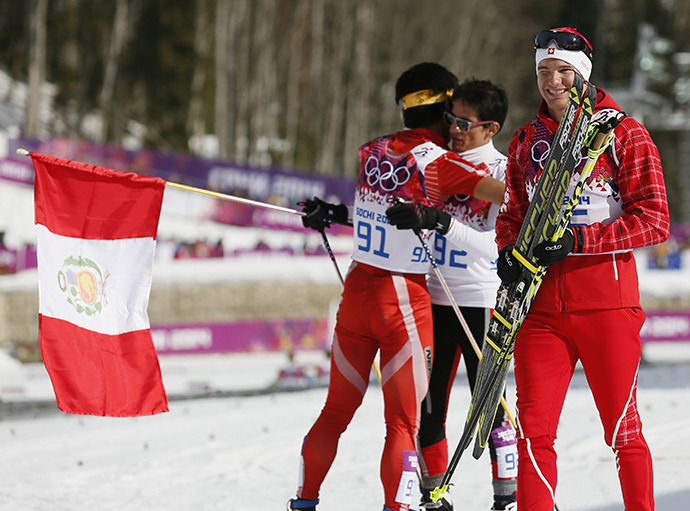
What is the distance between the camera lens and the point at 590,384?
3031mm

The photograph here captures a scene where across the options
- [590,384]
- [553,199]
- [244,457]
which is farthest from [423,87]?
[244,457]

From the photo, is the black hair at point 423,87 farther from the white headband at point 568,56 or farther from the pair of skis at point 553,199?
the pair of skis at point 553,199

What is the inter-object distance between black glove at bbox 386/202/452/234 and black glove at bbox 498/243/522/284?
0.45 m

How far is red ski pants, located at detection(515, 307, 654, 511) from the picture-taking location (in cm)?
297

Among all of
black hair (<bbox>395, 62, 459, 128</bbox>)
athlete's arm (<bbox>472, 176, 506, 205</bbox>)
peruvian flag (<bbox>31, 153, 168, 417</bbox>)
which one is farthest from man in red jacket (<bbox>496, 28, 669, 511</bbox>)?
peruvian flag (<bbox>31, 153, 168, 417</bbox>)

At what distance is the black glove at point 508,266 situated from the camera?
301 cm

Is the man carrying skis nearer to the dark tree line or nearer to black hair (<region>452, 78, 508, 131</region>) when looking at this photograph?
black hair (<region>452, 78, 508, 131</region>)

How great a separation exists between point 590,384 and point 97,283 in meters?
2.18

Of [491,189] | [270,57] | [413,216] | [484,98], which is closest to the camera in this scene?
[413,216]

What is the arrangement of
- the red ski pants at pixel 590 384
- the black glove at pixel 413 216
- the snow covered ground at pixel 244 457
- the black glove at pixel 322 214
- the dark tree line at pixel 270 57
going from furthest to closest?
the dark tree line at pixel 270 57, the snow covered ground at pixel 244 457, the black glove at pixel 322 214, the black glove at pixel 413 216, the red ski pants at pixel 590 384

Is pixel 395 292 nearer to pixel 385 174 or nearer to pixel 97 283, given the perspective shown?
pixel 385 174

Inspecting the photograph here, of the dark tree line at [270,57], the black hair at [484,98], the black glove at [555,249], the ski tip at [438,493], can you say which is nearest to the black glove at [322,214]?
the black hair at [484,98]

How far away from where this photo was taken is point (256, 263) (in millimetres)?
17234

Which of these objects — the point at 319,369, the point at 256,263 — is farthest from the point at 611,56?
the point at 319,369
